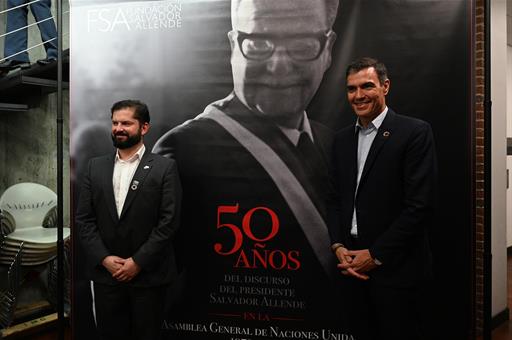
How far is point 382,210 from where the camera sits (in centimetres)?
219

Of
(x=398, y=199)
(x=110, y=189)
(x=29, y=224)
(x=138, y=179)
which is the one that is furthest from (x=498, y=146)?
(x=29, y=224)

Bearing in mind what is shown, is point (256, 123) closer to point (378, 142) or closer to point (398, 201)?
point (378, 142)

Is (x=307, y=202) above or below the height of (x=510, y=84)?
below

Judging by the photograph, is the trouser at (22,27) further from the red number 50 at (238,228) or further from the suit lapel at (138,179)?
the red number 50 at (238,228)

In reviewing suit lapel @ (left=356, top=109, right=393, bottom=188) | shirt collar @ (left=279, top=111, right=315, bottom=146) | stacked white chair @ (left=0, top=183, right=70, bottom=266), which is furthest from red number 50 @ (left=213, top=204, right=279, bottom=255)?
stacked white chair @ (left=0, top=183, right=70, bottom=266)

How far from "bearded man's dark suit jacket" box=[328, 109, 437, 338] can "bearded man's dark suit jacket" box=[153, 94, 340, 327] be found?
0.78 feet

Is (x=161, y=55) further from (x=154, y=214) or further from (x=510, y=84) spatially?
(x=510, y=84)

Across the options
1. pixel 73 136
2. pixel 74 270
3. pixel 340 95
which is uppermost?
pixel 340 95

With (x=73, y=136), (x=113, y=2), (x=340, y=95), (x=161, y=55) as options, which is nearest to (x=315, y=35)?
(x=340, y=95)

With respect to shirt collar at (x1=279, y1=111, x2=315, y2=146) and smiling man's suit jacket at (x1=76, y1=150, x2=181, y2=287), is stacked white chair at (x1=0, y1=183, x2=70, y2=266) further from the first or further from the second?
shirt collar at (x1=279, y1=111, x2=315, y2=146)

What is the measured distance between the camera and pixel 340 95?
2.28 metres

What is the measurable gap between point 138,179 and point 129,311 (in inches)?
29.0

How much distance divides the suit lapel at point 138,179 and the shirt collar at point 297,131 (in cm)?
75

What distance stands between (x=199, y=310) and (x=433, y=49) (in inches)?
71.6
